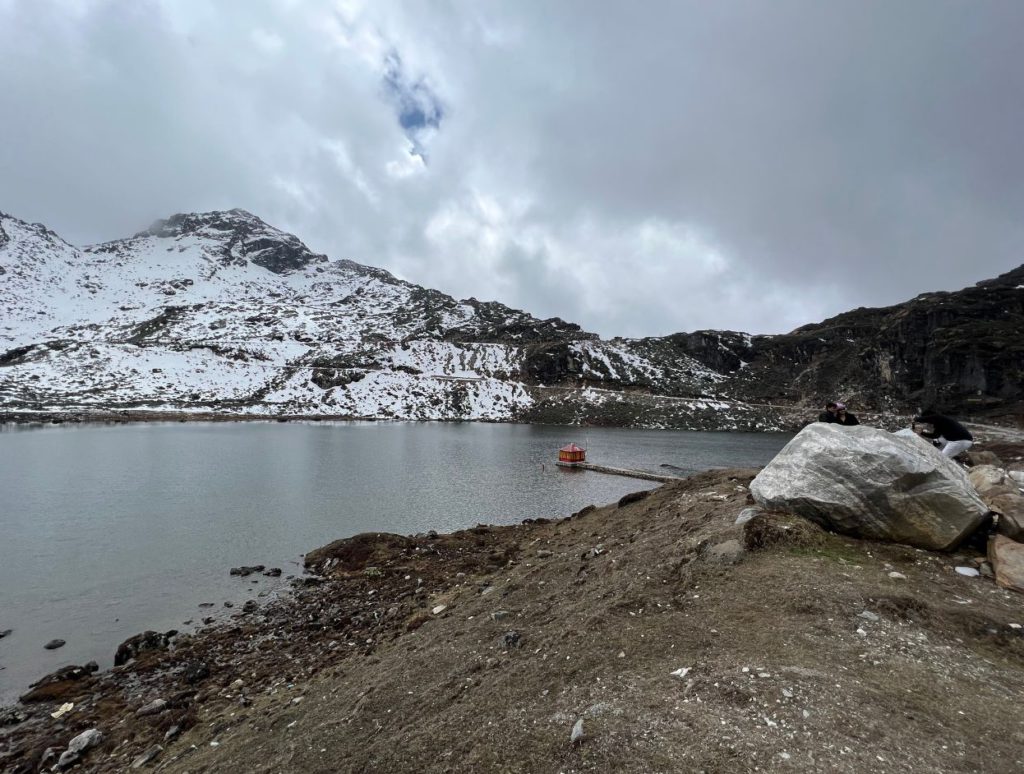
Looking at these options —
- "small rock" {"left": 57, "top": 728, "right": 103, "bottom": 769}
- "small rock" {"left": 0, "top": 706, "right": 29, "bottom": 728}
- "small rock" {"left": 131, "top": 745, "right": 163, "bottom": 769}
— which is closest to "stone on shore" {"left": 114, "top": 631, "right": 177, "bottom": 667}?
"small rock" {"left": 0, "top": 706, "right": 29, "bottom": 728}

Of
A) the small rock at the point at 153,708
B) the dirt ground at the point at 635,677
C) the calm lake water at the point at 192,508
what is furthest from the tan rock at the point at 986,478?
the calm lake water at the point at 192,508

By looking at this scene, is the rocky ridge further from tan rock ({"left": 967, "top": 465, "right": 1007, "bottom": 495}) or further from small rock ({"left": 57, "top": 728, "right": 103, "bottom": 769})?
small rock ({"left": 57, "top": 728, "right": 103, "bottom": 769})

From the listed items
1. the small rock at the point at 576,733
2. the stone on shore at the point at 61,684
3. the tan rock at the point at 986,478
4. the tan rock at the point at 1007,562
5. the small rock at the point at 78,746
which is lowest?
the stone on shore at the point at 61,684

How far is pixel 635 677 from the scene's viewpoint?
7.07 metres

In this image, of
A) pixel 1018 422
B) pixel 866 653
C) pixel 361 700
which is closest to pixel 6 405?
pixel 361 700

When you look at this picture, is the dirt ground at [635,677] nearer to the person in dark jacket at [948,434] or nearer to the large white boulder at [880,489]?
the large white boulder at [880,489]

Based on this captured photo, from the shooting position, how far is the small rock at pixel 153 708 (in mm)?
11073

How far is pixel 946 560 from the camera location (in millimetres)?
9461

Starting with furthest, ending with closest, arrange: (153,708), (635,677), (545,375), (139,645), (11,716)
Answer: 1. (545,375)
2. (139,645)
3. (11,716)
4. (153,708)
5. (635,677)

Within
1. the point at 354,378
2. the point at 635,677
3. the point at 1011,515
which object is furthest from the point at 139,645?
the point at 354,378

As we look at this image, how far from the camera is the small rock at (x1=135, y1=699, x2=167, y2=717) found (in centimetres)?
1107

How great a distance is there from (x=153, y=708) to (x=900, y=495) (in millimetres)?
17445

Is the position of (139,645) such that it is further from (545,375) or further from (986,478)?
(545,375)

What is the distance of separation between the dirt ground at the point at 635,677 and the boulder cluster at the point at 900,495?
1.47 ft
